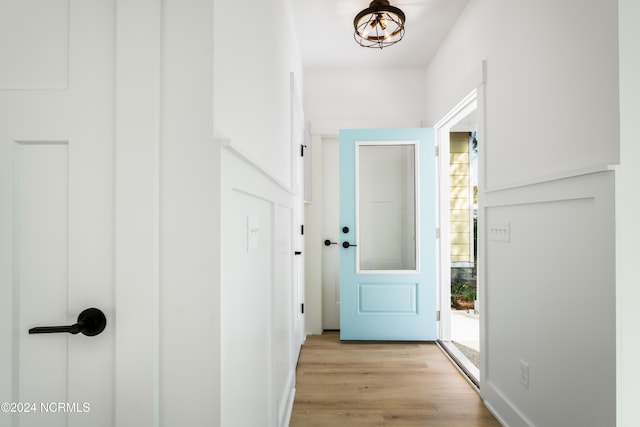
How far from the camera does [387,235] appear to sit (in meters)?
3.04

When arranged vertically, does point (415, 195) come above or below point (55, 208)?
above

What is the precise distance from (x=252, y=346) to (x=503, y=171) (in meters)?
1.56

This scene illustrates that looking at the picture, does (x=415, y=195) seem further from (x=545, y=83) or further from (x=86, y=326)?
(x=86, y=326)

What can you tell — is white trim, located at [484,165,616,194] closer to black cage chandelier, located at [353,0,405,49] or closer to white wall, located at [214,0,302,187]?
white wall, located at [214,0,302,187]

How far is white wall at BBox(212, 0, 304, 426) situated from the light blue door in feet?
3.98

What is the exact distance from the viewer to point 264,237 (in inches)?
48.6

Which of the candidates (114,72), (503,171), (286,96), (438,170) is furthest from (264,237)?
(438,170)

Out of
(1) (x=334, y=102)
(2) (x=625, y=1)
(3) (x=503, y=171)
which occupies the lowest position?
(3) (x=503, y=171)

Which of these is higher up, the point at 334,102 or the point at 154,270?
the point at 334,102

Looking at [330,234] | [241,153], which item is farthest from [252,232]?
[330,234]

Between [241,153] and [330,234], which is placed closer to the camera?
[241,153]

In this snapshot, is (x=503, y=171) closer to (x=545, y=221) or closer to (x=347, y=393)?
(x=545, y=221)

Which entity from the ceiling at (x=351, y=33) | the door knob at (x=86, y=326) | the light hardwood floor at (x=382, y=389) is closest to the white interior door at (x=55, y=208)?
the door knob at (x=86, y=326)

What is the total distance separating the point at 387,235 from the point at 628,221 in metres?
2.06
